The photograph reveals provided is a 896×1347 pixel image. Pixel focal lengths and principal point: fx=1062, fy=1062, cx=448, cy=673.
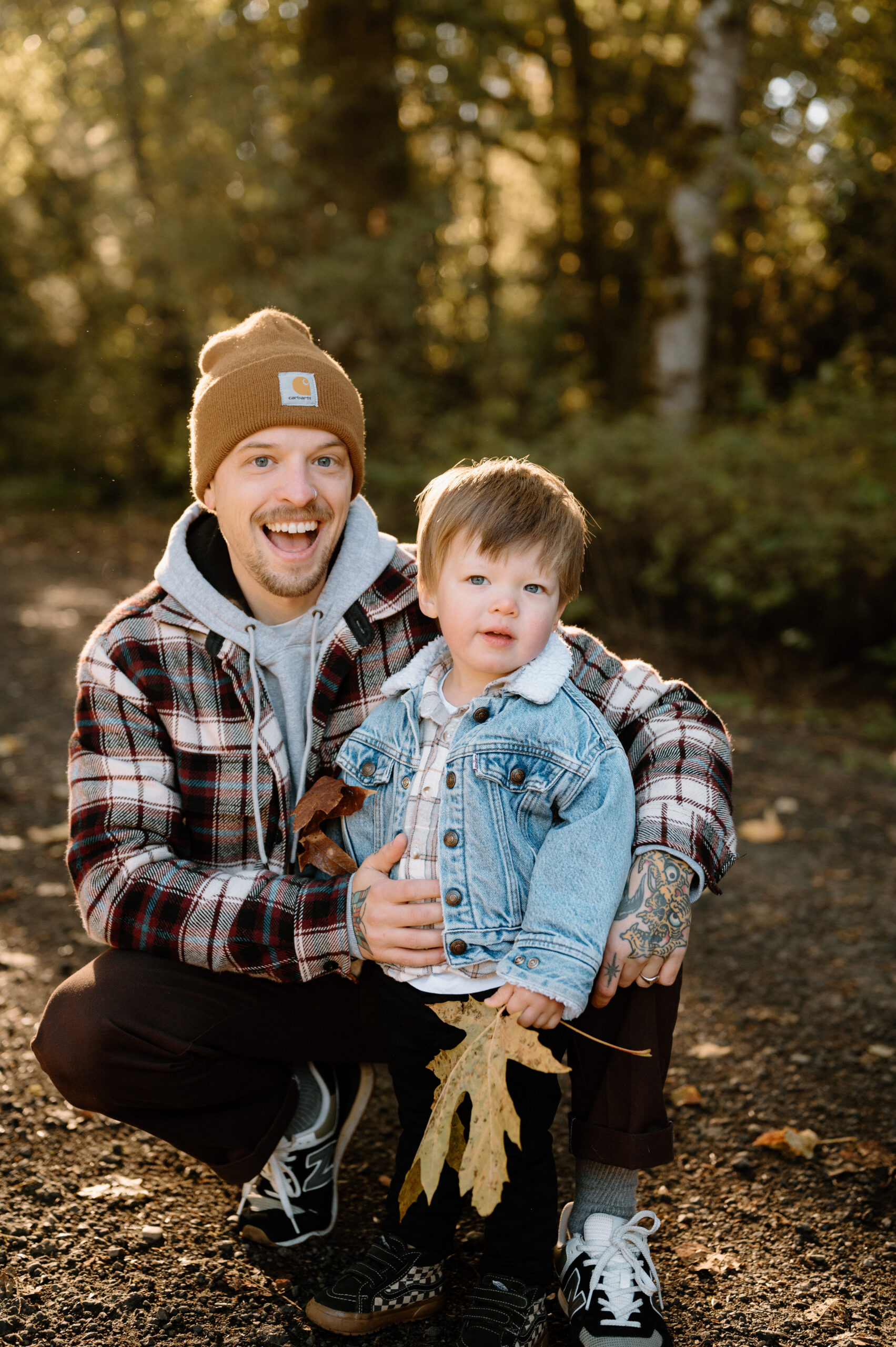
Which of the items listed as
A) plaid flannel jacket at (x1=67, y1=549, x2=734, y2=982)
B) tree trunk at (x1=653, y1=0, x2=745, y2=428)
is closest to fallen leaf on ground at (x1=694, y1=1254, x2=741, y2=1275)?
plaid flannel jacket at (x1=67, y1=549, x2=734, y2=982)

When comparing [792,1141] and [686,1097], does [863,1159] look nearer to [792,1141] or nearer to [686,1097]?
[792,1141]

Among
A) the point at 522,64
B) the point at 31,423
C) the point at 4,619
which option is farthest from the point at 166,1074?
the point at 31,423

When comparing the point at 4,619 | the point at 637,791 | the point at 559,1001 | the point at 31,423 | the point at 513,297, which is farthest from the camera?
the point at 31,423

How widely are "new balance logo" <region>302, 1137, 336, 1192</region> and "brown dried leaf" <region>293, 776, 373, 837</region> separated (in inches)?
30.0

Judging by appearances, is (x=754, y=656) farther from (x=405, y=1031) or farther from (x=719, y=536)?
(x=405, y=1031)

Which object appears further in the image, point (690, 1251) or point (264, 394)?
point (264, 394)

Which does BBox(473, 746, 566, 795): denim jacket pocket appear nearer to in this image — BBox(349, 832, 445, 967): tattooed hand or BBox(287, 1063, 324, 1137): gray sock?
BBox(349, 832, 445, 967): tattooed hand

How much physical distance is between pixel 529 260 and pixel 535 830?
12417 mm

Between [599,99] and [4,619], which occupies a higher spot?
[599,99]

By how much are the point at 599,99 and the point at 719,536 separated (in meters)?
7.45

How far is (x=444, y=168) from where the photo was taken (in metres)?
11.6

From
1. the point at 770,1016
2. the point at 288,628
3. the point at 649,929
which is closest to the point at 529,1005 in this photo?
the point at 649,929

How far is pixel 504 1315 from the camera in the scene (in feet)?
6.63

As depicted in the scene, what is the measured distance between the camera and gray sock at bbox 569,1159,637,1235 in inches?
87.4
